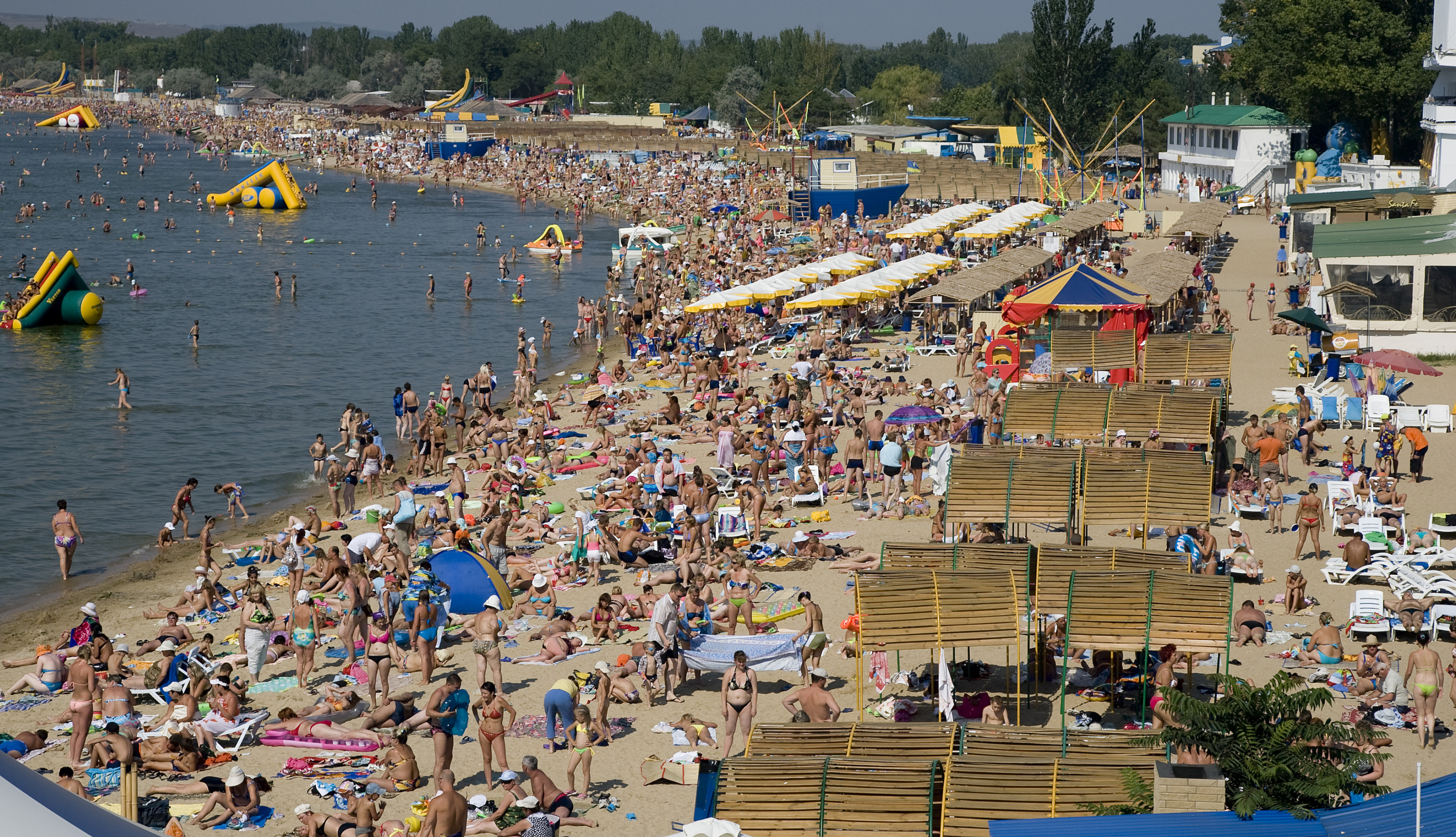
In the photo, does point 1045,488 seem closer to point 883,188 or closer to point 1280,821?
point 1280,821

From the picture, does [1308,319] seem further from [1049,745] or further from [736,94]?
[736,94]

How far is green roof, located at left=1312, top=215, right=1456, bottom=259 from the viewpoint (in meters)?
26.2

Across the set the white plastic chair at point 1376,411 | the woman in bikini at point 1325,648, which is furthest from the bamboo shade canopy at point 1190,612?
the white plastic chair at point 1376,411

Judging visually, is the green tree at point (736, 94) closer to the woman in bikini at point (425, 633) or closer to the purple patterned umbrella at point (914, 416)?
the purple patterned umbrella at point (914, 416)

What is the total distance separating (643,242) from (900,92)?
203 ft

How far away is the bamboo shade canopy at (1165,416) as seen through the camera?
16.6 m

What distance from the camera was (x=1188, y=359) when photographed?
20078 mm

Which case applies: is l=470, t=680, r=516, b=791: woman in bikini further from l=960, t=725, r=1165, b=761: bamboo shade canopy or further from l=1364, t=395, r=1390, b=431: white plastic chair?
l=1364, t=395, r=1390, b=431: white plastic chair

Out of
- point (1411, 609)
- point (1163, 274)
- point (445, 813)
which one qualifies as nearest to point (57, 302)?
point (1163, 274)

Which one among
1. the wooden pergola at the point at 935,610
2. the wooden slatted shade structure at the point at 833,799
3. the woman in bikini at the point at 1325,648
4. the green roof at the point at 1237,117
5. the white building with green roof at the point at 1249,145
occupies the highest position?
the green roof at the point at 1237,117

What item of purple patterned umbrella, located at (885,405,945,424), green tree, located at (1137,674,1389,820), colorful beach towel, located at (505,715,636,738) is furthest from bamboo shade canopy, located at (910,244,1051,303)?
green tree, located at (1137,674,1389,820)

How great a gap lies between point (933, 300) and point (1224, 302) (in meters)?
8.29

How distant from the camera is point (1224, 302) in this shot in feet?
105

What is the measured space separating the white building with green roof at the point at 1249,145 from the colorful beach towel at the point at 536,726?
49.9 m
